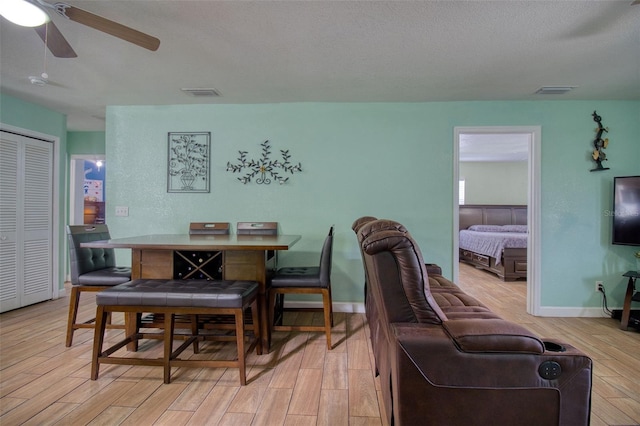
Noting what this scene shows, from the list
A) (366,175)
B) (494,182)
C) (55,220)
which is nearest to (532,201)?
(366,175)

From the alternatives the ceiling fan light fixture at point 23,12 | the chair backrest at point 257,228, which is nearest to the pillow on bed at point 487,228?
the chair backrest at point 257,228

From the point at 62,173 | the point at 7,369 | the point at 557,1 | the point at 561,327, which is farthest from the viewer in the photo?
the point at 62,173

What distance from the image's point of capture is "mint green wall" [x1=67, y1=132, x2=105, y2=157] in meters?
4.66

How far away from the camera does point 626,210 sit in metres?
3.02

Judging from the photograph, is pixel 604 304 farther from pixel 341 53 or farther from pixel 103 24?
pixel 103 24

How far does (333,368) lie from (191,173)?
2.56 meters

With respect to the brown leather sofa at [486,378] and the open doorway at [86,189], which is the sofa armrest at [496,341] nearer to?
the brown leather sofa at [486,378]

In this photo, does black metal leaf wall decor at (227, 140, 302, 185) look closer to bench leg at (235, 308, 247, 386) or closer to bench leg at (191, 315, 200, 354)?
bench leg at (191, 315, 200, 354)

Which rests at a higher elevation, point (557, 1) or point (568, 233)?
point (557, 1)

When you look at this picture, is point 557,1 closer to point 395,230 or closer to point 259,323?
point 395,230

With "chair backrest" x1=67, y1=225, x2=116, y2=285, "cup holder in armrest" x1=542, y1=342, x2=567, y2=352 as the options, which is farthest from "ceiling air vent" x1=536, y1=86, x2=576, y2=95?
"chair backrest" x1=67, y1=225, x2=116, y2=285

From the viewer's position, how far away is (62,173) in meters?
3.85

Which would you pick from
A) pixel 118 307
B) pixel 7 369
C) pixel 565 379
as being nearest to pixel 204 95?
pixel 118 307

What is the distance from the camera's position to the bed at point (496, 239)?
15.7ft
